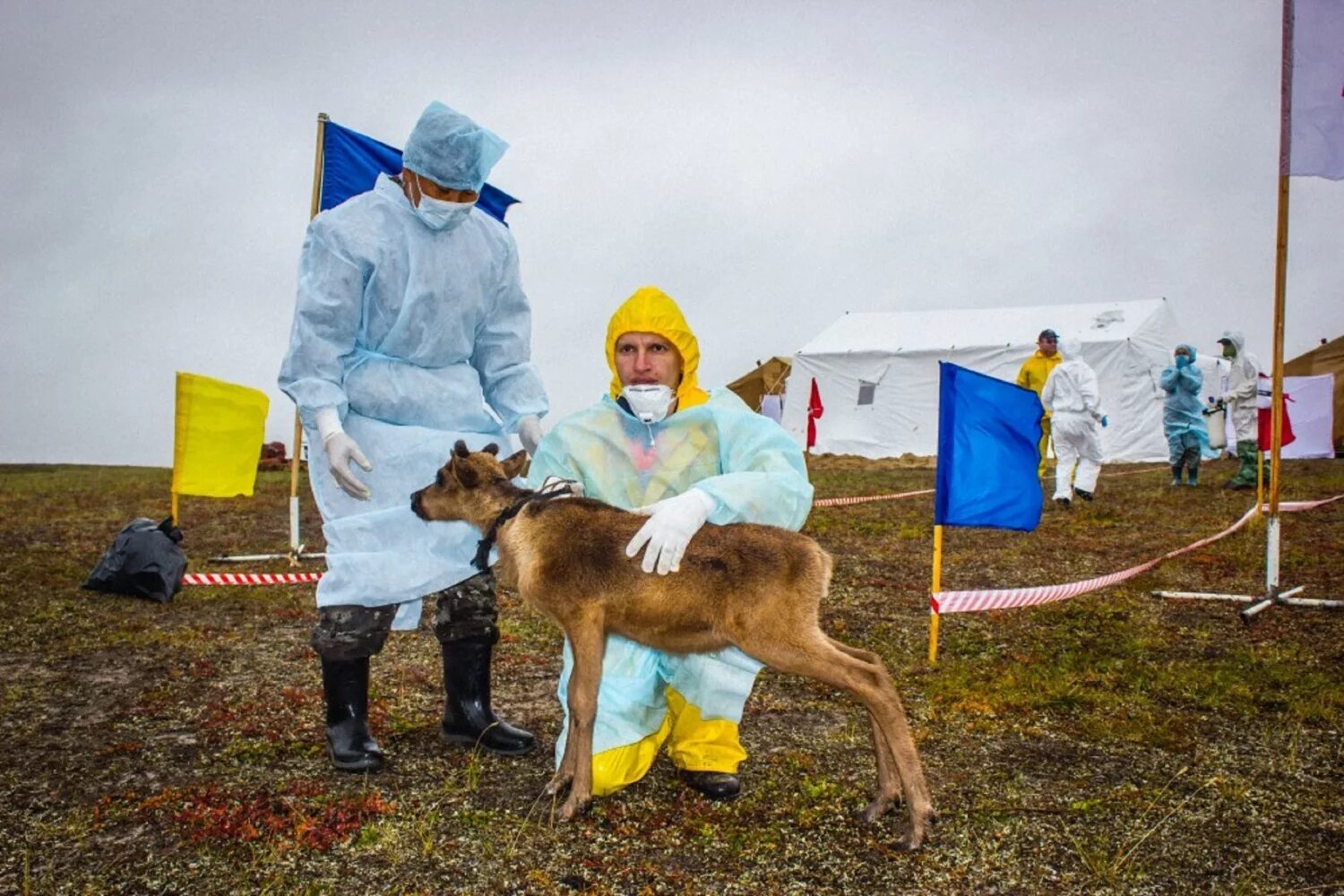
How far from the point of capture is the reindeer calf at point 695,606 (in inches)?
136

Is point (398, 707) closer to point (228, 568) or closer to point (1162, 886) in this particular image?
point (1162, 886)

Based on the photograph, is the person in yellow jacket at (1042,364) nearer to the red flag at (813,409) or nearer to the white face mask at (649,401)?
the red flag at (813,409)

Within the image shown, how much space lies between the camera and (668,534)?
3.40 m

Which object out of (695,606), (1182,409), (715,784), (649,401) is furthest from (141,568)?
(1182,409)

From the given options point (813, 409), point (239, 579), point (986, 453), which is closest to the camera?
point (986, 453)

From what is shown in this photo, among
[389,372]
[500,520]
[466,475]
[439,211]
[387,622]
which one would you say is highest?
[439,211]

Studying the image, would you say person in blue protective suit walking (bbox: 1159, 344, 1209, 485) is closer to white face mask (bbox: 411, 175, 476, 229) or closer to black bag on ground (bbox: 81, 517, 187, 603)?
white face mask (bbox: 411, 175, 476, 229)

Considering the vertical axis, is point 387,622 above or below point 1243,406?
below

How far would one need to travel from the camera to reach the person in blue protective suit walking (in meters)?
17.0

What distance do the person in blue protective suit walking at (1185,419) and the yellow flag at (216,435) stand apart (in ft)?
50.3

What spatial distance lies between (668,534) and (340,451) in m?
1.58

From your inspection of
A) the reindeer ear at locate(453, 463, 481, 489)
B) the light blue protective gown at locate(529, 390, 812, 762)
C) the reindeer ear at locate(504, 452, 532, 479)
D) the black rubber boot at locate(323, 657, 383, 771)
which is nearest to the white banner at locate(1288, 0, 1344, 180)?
the light blue protective gown at locate(529, 390, 812, 762)

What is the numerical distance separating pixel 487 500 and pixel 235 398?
7.11 m

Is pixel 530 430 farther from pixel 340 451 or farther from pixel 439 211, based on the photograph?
pixel 439 211
